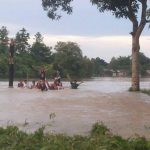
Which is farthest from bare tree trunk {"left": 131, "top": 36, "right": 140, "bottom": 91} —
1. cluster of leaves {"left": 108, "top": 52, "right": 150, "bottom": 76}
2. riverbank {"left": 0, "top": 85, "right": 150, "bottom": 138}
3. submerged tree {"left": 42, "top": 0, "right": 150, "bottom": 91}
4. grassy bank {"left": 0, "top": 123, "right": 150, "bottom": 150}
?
cluster of leaves {"left": 108, "top": 52, "right": 150, "bottom": 76}

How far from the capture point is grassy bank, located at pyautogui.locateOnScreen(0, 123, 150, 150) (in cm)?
802

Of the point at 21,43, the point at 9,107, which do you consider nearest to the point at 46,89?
the point at 9,107

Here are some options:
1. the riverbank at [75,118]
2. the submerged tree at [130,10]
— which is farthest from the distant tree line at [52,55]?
the riverbank at [75,118]

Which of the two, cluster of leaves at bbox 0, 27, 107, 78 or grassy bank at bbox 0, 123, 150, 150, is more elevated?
cluster of leaves at bbox 0, 27, 107, 78

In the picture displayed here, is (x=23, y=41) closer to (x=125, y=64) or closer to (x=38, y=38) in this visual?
(x=38, y=38)

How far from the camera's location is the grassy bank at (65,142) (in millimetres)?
8023

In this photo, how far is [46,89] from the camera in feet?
90.0

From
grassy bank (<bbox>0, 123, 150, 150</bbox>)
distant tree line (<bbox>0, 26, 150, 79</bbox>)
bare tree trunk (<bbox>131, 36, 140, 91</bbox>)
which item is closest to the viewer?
grassy bank (<bbox>0, 123, 150, 150</bbox>)

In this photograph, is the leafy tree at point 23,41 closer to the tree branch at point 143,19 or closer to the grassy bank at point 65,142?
the tree branch at point 143,19

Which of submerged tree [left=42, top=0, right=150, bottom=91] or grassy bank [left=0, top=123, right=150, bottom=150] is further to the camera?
submerged tree [left=42, top=0, right=150, bottom=91]

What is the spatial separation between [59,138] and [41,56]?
68.6 metres

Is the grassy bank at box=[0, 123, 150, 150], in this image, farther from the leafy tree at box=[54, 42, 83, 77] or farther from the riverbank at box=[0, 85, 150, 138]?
the leafy tree at box=[54, 42, 83, 77]

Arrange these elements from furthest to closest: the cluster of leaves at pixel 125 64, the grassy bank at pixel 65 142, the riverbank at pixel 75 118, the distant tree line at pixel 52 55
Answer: the cluster of leaves at pixel 125 64 < the distant tree line at pixel 52 55 < the riverbank at pixel 75 118 < the grassy bank at pixel 65 142

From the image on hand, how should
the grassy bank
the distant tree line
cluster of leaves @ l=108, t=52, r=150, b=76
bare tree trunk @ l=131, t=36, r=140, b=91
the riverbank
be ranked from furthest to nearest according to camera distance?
1. cluster of leaves @ l=108, t=52, r=150, b=76
2. the distant tree line
3. bare tree trunk @ l=131, t=36, r=140, b=91
4. the riverbank
5. the grassy bank
